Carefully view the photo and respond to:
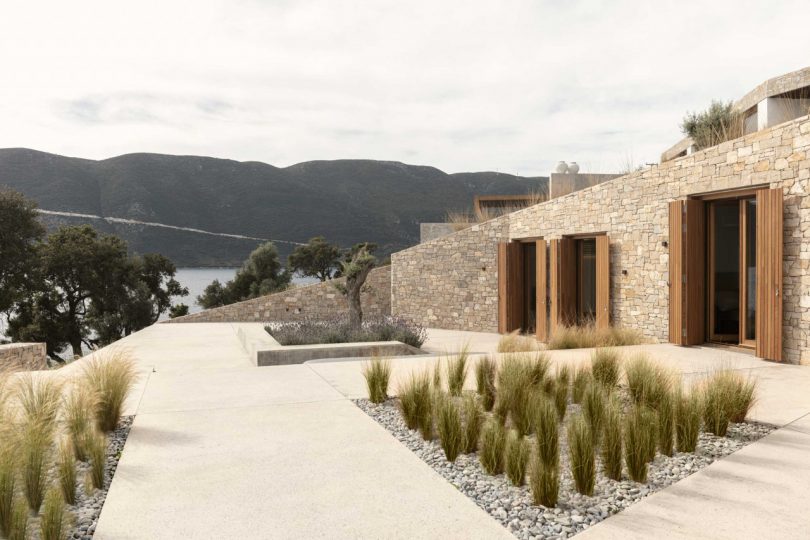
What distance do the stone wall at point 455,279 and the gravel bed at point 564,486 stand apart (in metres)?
10.1

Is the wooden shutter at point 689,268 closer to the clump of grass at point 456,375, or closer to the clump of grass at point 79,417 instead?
the clump of grass at point 456,375

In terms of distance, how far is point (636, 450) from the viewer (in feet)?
10.3

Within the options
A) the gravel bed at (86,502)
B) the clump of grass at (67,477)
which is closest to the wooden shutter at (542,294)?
the gravel bed at (86,502)

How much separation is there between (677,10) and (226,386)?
7.74m

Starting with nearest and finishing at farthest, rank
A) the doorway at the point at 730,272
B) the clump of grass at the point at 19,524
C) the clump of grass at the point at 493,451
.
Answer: the clump of grass at the point at 19,524
the clump of grass at the point at 493,451
the doorway at the point at 730,272

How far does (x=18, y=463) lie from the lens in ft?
9.27

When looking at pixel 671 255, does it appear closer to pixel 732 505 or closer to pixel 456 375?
pixel 456 375

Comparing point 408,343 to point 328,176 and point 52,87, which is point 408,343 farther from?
point 328,176

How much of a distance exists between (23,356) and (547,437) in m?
10.2

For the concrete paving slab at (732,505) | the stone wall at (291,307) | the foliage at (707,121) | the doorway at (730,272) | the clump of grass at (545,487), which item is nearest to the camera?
the concrete paving slab at (732,505)

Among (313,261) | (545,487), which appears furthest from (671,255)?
(313,261)

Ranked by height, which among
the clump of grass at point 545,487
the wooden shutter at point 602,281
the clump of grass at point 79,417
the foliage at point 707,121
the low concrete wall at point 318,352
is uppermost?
the foliage at point 707,121

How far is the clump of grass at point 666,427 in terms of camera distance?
3572mm

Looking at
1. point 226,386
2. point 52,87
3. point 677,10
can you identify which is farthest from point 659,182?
point 52,87
